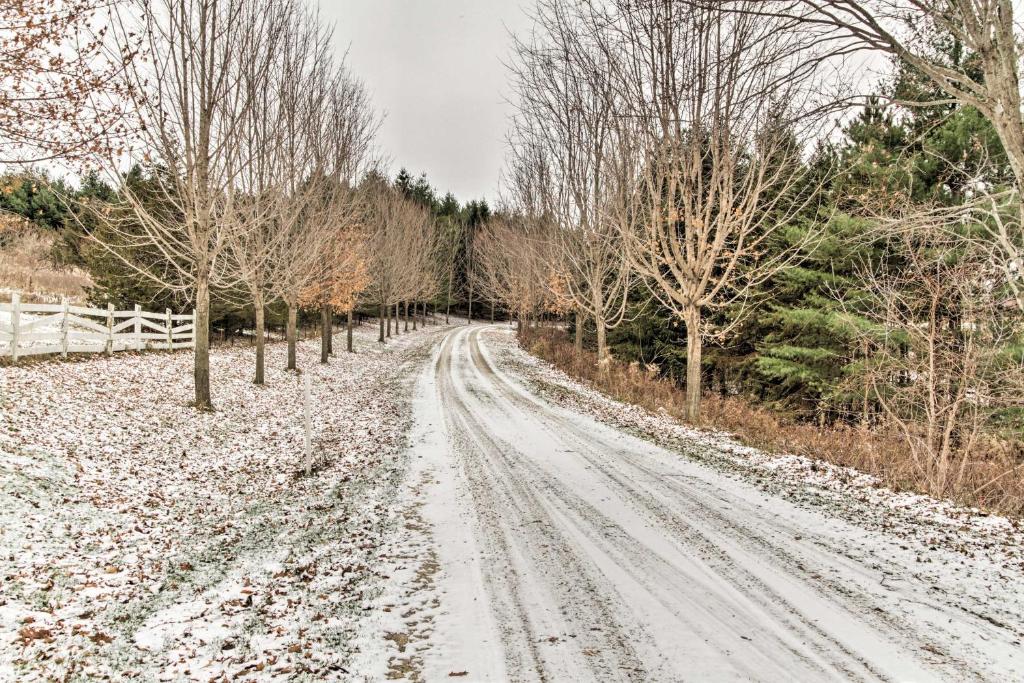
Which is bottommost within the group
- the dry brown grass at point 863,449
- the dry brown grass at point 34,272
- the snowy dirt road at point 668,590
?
the snowy dirt road at point 668,590

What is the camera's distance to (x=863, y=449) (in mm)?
8812

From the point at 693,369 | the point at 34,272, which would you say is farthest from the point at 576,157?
the point at 34,272

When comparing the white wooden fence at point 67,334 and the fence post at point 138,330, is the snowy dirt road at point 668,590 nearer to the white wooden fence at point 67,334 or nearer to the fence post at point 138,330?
the white wooden fence at point 67,334

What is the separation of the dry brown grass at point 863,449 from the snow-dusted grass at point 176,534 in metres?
6.70

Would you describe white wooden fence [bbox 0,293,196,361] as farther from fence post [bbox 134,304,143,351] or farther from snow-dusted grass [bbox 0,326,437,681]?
snow-dusted grass [bbox 0,326,437,681]

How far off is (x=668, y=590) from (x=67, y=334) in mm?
16593

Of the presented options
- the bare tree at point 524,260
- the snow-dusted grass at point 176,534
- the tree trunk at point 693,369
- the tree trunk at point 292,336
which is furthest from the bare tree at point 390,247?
the tree trunk at point 693,369

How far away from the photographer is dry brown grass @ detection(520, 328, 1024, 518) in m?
6.73

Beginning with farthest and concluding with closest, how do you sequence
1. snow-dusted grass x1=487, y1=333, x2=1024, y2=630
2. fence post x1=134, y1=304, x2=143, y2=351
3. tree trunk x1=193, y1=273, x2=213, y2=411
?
1. fence post x1=134, y1=304, x2=143, y2=351
2. tree trunk x1=193, y1=273, x2=213, y2=411
3. snow-dusted grass x1=487, y1=333, x2=1024, y2=630

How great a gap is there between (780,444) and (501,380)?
382 inches

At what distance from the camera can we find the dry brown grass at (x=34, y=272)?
1064 inches

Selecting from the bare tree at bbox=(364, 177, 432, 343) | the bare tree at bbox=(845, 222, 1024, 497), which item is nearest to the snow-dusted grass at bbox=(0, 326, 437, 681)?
the bare tree at bbox=(845, 222, 1024, 497)

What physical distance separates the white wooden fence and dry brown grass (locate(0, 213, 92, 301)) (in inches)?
339

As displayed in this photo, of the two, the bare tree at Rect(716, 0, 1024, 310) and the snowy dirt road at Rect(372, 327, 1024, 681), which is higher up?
the bare tree at Rect(716, 0, 1024, 310)
